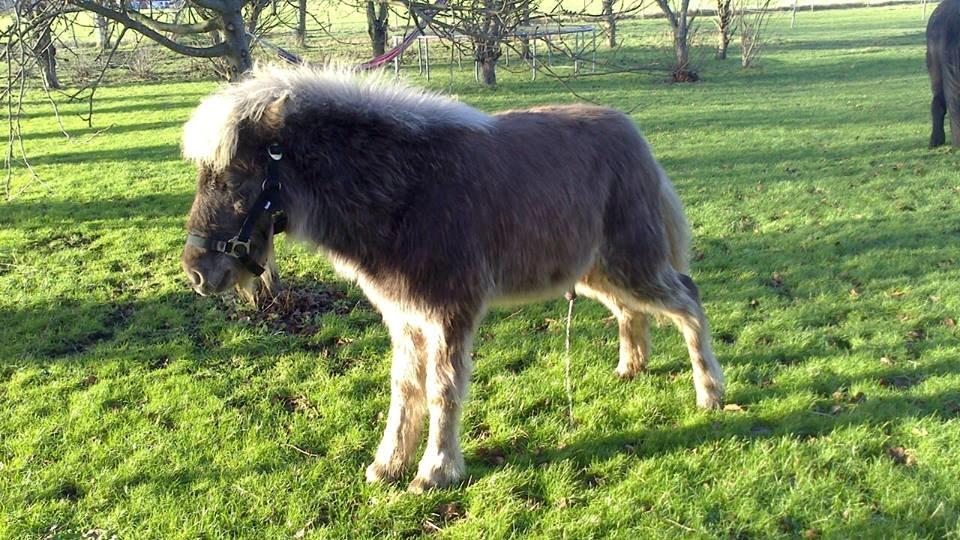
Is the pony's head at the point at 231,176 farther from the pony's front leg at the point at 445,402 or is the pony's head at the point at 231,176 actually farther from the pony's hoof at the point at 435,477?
the pony's hoof at the point at 435,477

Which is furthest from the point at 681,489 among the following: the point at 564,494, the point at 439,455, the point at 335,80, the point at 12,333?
the point at 12,333

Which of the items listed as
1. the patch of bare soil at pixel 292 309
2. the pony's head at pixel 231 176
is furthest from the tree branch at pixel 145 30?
the pony's head at pixel 231 176

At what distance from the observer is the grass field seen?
343cm

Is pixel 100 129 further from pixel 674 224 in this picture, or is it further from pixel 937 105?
pixel 937 105

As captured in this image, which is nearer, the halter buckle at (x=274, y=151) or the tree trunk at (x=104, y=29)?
the halter buckle at (x=274, y=151)

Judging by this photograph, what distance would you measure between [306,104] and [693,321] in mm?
2763

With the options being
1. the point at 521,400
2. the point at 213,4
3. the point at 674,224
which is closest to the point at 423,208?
the point at 521,400

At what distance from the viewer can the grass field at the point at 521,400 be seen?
3.43 m

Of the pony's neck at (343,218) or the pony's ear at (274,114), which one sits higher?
the pony's ear at (274,114)

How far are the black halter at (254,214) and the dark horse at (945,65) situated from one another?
40.1 ft

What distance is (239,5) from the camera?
556 cm

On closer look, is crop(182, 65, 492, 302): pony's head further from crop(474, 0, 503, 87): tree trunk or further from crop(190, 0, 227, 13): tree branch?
crop(190, 0, 227, 13): tree branch

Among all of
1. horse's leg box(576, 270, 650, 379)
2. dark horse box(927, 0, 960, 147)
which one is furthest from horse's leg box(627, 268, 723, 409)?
dark horse box(927, 0, 960, 147)

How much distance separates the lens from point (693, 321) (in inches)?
169
